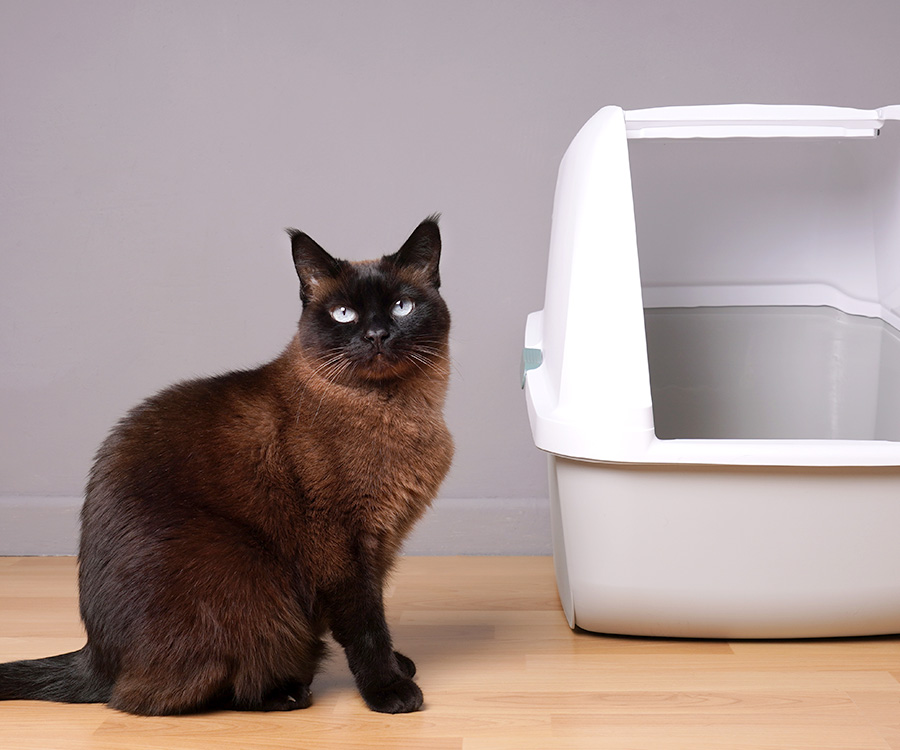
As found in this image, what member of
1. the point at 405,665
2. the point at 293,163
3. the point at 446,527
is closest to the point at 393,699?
the point at 405,665

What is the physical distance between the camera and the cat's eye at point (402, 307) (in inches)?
44.5

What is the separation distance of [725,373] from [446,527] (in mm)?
679

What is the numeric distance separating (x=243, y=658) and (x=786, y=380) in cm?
122

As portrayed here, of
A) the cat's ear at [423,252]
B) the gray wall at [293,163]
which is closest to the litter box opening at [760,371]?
the gray wall at [293,163]

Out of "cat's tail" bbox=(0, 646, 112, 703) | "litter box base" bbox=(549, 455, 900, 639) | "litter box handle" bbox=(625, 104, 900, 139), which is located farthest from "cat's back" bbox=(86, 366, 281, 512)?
"litter box handle" bbox=(625, 104, 900, 139)

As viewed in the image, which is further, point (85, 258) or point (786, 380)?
point (85, 258)

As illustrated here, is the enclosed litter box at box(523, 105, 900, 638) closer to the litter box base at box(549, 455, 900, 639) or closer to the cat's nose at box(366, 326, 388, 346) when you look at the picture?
the litter box base at box(549, 455, 900, 639)

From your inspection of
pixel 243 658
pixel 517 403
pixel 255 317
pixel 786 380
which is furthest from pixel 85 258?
pixel 786 380

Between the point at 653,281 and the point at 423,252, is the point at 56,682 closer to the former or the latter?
the point at 423,252

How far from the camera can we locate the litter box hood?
1150 mm

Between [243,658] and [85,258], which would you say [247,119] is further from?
[243,658]

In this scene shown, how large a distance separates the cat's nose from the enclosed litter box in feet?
0.90

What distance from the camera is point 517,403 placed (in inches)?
74.5

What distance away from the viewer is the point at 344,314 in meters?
1.13
